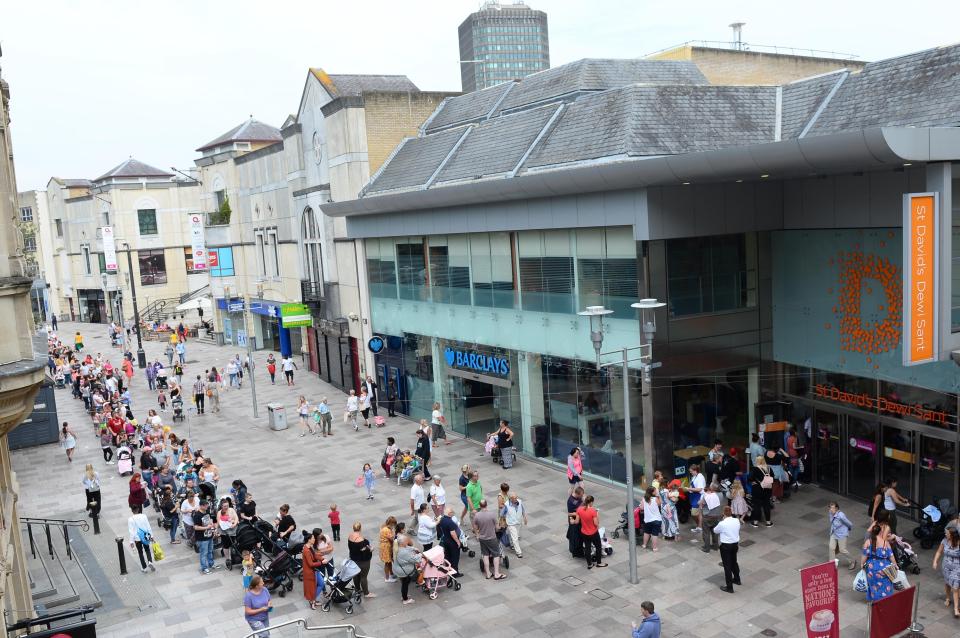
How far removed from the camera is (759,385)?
791 inches

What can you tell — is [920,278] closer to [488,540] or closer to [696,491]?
[696,491]

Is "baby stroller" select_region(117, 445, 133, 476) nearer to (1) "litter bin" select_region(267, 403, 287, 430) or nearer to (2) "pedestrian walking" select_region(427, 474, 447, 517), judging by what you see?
(1) "litter bin" select_region(267, 403, 287, 430)

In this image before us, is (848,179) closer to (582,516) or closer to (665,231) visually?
(665,231)

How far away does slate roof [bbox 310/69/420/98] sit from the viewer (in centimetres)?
3422

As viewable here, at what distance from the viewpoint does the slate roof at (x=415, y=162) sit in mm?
29069

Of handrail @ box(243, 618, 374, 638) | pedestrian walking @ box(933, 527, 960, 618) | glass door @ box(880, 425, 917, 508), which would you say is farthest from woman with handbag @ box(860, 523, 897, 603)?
handrail @ box(243, 618, 374, 638)

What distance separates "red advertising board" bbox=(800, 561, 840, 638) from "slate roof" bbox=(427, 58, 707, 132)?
18.2 meters

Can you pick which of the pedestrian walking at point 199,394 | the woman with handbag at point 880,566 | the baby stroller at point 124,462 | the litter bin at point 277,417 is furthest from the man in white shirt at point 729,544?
the pedestrian walking at point 199,394

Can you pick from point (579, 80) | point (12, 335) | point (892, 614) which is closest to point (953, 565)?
point (892, 614)

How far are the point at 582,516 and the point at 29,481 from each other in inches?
740

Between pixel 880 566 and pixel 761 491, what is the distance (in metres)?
4.04

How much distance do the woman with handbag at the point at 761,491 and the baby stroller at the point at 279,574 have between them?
9.58 metres

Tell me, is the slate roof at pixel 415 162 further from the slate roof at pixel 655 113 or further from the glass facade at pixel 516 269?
the glass facade at pixel 516 269

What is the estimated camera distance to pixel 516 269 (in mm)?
23125
